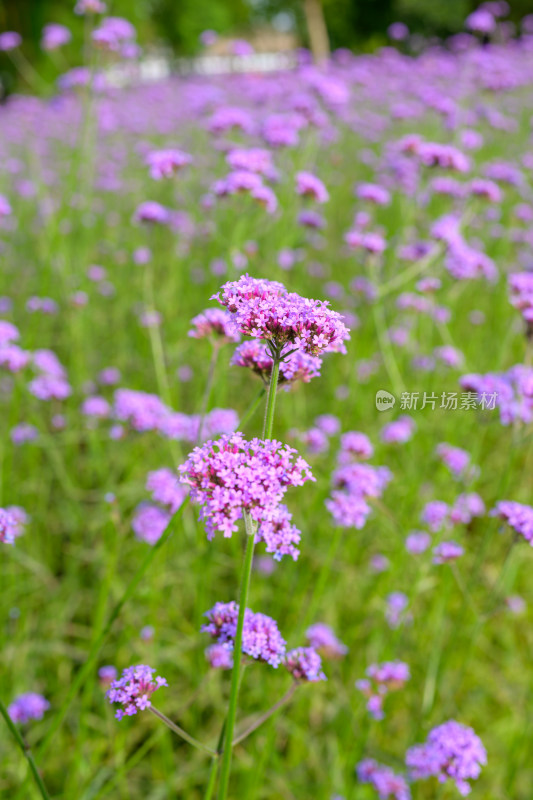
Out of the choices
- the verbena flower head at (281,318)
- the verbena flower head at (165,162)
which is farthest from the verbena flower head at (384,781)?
the verbena flower head at (165,162)

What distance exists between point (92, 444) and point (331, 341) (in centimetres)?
196

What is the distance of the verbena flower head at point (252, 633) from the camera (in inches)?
40.2

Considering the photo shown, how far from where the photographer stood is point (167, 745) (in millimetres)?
1763

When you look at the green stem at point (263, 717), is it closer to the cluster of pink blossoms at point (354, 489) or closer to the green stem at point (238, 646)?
the green stem at point (238, 646)

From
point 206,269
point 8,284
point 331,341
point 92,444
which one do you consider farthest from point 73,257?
point 331,341

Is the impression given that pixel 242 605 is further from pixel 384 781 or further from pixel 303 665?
pixel 384 781

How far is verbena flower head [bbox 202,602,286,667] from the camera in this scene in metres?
1.02

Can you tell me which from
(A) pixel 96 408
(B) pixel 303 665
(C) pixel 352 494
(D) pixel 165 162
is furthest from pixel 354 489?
(D) pixel 165 162

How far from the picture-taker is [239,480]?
0.87m

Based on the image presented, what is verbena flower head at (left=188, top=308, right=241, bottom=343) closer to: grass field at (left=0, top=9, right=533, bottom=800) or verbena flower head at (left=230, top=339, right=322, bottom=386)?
grass field at (left=0, top=9, right=533, bottom=800)

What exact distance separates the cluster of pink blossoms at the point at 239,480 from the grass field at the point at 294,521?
0.19m

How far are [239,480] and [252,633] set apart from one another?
327mm

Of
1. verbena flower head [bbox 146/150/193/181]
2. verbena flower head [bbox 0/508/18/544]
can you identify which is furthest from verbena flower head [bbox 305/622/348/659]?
verbena flower head [bbox 146/150/193/181]

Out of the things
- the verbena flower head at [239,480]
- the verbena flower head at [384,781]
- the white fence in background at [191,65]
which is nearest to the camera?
the verbena flower head at [239,480]
